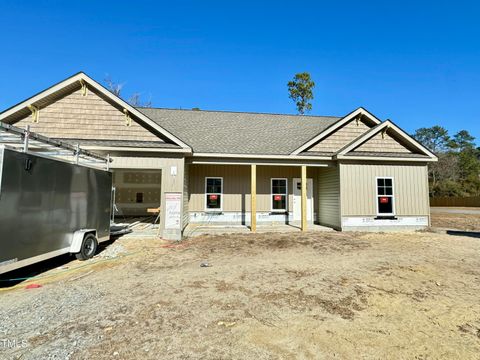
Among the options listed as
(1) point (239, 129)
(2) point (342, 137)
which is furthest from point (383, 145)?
(1) point (239, 129)

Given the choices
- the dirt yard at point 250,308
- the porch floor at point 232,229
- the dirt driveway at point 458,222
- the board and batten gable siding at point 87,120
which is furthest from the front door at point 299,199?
the board and batten gable siding at point 87,120

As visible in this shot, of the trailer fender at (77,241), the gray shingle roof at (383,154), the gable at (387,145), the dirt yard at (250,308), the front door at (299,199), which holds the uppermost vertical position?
the gable at (387,145)

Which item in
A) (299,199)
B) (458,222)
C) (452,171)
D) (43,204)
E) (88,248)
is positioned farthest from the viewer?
(452,171)

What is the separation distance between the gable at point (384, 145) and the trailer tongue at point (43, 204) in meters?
11.3

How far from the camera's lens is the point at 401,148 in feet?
40.5

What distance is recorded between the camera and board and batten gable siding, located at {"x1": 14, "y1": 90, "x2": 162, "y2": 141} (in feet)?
34.0

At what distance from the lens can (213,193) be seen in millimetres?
13078

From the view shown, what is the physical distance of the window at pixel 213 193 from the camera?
42.6ft

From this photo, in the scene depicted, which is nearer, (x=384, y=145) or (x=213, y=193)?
(x=384, y=145)

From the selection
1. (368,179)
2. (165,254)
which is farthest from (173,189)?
(368,179)

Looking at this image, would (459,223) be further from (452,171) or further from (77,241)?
(452,171)

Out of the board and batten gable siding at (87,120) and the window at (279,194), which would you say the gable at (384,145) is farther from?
the board and batten gable siding at (87,120)

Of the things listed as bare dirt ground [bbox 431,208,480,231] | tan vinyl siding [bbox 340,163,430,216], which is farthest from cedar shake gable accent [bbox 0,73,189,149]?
bare dirt ground [bbox 431,208,480,231]

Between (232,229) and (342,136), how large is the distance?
7.09 m
